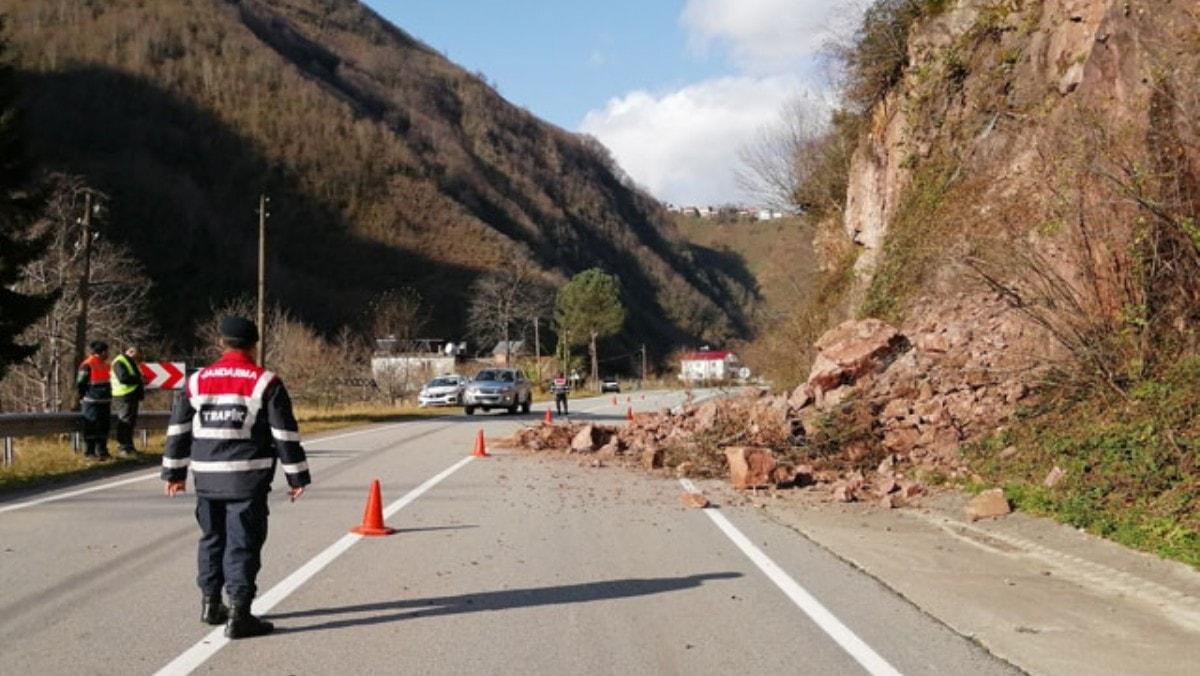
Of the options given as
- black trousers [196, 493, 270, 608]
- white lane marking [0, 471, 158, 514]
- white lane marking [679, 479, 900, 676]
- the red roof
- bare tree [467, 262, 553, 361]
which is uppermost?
bare tree [467, 262, 553, 361]

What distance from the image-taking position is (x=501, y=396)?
41094 mm

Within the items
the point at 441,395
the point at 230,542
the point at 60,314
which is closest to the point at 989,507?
the point at 230,542

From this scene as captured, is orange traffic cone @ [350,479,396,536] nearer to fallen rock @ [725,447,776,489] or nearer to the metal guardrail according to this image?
fallen rock @ [725,447,776,489]

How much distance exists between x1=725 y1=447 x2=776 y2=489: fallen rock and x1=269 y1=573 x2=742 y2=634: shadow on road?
21.3 ft

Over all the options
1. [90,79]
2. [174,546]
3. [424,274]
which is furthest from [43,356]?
[90,79]

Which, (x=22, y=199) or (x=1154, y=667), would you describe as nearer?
(x=1154, y=667)

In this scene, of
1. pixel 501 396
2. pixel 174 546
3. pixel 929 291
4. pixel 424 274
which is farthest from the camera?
pixel 424 274

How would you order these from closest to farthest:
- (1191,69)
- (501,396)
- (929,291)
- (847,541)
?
(847,541), (1191,69), (929,291), (501,396)

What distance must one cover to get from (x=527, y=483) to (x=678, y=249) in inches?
6856

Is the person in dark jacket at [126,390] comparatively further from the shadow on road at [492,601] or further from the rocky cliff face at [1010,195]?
the shadow on road at [492,601]

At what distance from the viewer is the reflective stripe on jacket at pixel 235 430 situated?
6.58 m

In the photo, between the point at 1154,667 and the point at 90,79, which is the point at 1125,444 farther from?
the point at 90,79

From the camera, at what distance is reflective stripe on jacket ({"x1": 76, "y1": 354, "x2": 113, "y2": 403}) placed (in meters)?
18.0

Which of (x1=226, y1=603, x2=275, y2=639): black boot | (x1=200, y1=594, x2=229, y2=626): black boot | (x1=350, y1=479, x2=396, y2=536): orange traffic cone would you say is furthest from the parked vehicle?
(x1=226, y1=603, x2=275, y2=639): black boot
